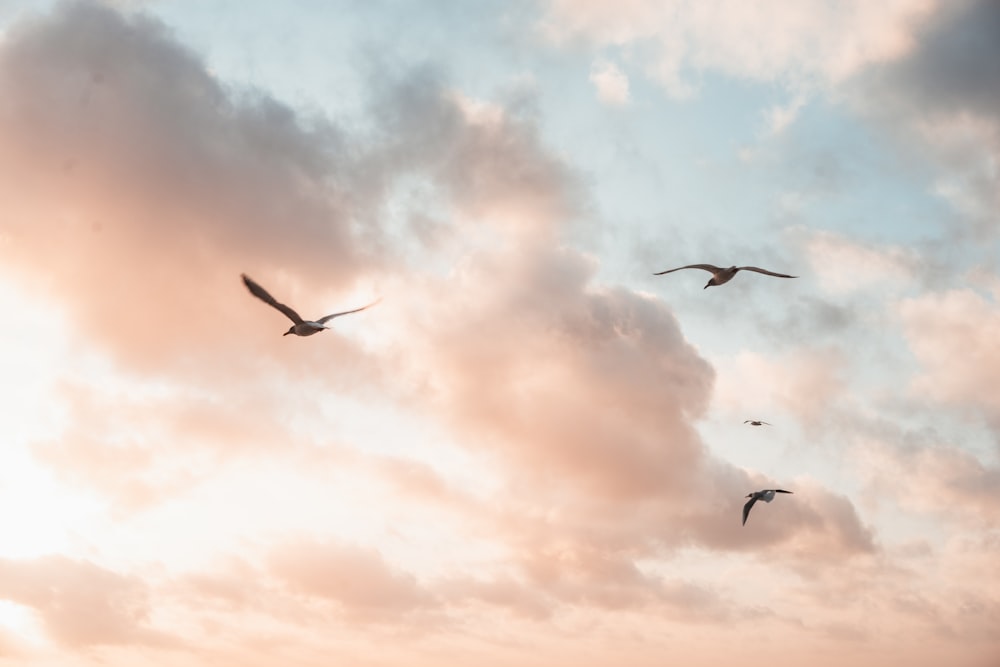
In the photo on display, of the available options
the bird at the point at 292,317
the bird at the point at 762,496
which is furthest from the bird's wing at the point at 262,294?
the bird at the point at 762,496

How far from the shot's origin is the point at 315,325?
83.8 meters

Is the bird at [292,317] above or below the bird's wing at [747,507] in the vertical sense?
above

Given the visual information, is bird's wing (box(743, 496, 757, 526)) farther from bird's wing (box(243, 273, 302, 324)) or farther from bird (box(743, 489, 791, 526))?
bird's wing (box(243, 273, 302, 324))

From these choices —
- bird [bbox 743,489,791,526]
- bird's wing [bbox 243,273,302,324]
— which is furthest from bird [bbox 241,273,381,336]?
bird [bbox 743,489,791,526]

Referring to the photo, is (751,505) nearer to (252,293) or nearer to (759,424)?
(759,424)

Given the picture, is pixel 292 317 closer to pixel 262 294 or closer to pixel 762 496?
pixel 262 294

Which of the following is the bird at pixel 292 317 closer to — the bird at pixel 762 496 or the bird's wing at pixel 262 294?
the bird's wing at pixel 262 294

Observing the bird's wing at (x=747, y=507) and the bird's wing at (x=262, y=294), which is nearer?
the bird's wing at (x=262, y=294)

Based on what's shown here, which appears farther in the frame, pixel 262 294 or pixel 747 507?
pixel 747 507

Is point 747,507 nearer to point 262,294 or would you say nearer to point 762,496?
point 762,496

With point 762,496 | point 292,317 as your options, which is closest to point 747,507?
point 762,496

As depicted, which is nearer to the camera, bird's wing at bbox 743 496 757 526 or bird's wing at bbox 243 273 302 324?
bird's wing at bbox 243 273 302 324

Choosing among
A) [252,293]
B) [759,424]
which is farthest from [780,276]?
[252,293]

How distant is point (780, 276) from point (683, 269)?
10599 millimetres
